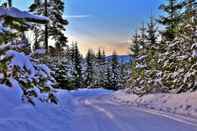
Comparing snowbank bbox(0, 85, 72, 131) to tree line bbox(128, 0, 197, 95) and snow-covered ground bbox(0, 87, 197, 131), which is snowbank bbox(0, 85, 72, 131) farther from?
tree line bbox(128, 0, 197, 95)

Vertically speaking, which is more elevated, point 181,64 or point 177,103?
point 181,64

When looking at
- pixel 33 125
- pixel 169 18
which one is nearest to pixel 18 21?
pixel 33 125

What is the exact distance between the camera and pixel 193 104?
17.5 meters

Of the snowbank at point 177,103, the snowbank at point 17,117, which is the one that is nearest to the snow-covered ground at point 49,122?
the snowbank at point 17,117

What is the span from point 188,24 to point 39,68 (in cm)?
1252

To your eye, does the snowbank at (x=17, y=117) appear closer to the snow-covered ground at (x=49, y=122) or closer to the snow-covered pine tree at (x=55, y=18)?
the snow-covered ground at (x=49, y=122)

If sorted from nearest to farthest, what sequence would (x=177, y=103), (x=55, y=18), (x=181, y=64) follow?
(x=177, y=103)
(x=181, y=64)
(x=55, y=18)

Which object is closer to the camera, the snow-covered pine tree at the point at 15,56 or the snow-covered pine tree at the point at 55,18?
the snow-covered pine tree at the point at 15,56

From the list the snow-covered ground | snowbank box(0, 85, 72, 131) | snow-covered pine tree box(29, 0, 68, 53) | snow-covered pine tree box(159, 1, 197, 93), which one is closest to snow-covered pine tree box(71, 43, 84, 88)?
snow-covered pine tree box(29, 0, 68, 53)

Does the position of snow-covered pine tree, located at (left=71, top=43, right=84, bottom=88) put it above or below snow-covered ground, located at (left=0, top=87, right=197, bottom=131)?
above

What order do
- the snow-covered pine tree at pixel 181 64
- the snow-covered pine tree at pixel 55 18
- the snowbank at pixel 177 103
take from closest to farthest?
the snowbank at pixel 177 103
the snow-covered pine tree at pixel 181 64
the snow-covered pine tree at pixel 55 18

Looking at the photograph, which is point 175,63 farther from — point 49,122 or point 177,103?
point 49,122

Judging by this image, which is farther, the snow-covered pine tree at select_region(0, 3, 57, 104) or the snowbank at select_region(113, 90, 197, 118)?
the snowbank at select_region(113, 90, 197, 118)

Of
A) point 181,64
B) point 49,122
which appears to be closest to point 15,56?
point 49,122
